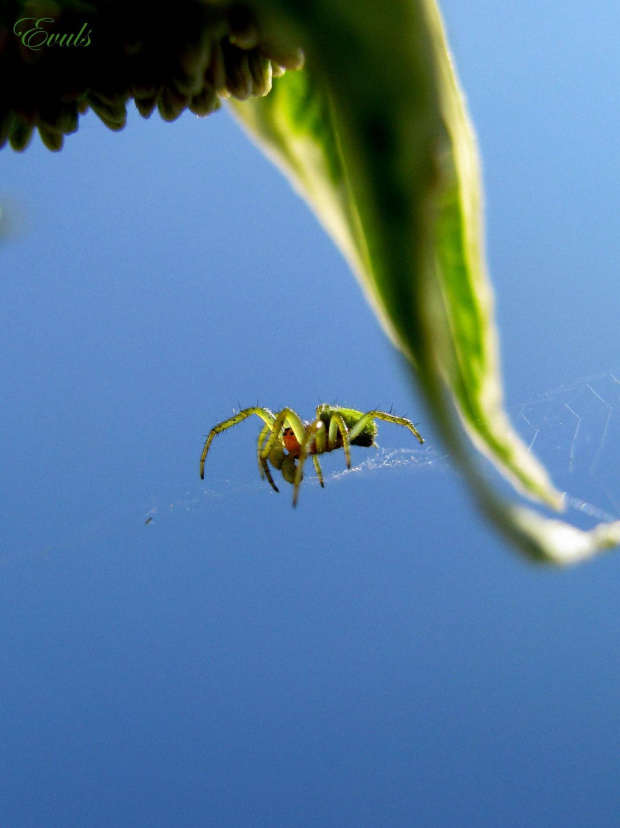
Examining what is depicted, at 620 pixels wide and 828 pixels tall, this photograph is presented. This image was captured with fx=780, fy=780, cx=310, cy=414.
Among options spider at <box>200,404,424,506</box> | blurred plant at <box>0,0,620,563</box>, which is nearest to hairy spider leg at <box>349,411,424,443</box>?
spider at <box>200,404,424,506</box>

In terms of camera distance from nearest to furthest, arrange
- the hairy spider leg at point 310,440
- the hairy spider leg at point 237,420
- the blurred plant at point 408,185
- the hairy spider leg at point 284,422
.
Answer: the blurred plant at point 408,185
the hairy spider leg at point 310,440
the hairy spider leg at point 284,422
the hairy spider leg at point 237,420

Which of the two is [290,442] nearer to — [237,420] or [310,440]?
[310,440]

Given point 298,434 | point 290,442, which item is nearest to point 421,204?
point 298,434

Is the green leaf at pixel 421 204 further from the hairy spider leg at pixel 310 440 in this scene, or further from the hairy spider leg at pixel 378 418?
the hairy spider leg at pixel 378 418

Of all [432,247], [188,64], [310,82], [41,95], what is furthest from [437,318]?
[41,95]

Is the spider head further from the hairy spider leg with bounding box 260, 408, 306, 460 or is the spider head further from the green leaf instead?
the green leaf

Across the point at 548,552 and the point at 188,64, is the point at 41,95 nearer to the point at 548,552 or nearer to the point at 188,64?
the point at 188,64

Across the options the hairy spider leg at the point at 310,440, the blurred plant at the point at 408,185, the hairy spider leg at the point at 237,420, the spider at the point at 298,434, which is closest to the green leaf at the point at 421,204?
the blurred plant at the point at 408,185
